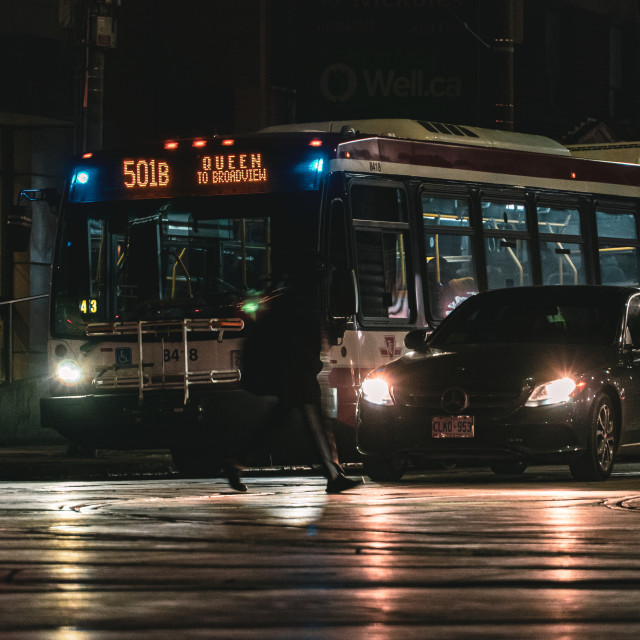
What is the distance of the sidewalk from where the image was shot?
55.9 ft

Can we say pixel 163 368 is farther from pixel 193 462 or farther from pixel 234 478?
pixel 234 478

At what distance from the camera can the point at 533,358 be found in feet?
46.1

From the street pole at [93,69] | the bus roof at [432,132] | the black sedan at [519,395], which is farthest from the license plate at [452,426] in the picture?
the street pole at [93,69]

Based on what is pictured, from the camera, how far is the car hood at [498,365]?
45.5ft

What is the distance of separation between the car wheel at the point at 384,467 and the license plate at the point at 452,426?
0.73m

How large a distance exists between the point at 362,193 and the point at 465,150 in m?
1.68

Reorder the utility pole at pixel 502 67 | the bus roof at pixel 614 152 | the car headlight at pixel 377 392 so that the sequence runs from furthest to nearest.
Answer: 1. the utility pole at pixel 502 67
2. the bus roof at pixel 614 152
3. the car headlight at pixel 377 392

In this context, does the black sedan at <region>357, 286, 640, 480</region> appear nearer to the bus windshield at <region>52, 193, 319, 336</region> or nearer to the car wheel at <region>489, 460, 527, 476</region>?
the car wheel at <region>489, 460, 527, 476</region>

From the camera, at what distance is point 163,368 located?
16.6 meters

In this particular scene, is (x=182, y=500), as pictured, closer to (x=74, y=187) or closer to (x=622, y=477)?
(x=622, y=477)

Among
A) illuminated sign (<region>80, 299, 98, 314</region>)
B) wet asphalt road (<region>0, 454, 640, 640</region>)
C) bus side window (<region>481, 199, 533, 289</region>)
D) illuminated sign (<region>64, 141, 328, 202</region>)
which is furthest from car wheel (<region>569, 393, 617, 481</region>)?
illuminated sign (<region>80, 299, 98, 314</region>)

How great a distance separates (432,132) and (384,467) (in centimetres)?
492

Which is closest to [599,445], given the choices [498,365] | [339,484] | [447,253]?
[498,365]

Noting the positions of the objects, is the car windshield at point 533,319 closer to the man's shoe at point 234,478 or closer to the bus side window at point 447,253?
the bus side window at point 447,253
